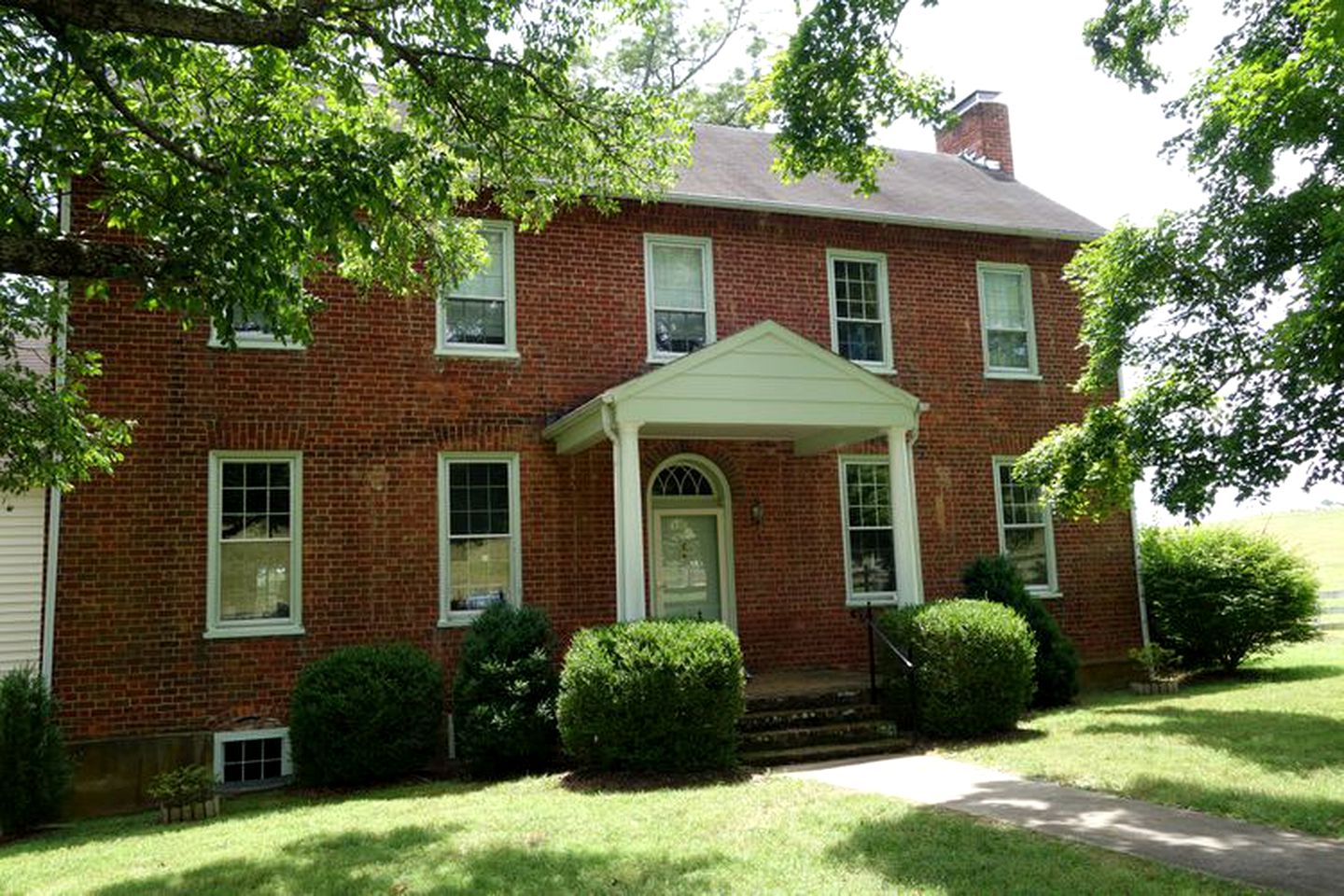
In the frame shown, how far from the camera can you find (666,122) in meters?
11.0

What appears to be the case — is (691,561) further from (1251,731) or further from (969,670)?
(1251,731)

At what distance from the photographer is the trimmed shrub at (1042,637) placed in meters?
13.5

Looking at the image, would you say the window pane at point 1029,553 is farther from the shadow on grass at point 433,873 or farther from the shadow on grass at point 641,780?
the shadow on grass at point 433,873

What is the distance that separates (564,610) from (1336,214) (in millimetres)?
9070

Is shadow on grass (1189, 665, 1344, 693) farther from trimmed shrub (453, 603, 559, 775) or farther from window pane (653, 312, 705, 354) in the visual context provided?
trimmed shrub (453, 603, 559, 775)

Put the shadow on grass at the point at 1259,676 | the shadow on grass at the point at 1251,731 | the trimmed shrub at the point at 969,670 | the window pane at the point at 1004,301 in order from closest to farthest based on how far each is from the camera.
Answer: the shadow on grass at the point at 1251,731, the trimmed shrub at the point at 969,670, the shadow on grass at the point at 1259,676, the window pane at the point at 1004,301

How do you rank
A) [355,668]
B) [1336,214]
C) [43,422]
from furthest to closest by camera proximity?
1. [355,668]
2. [43,422]
3. [1336,214]

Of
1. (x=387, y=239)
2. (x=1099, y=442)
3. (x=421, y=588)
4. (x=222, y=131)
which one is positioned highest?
(x=222, y=131)

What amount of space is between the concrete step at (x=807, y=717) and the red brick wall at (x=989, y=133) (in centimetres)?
1198

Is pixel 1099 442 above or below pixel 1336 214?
below

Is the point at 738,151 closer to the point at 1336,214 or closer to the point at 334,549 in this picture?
the point at 334,549

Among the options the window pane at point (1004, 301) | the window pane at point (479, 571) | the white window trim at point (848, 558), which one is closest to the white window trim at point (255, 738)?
the window pane at point (479, 571)

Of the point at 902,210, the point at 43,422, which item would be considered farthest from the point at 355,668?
the point at 902,210

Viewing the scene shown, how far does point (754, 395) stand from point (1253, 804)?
245 inches
